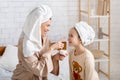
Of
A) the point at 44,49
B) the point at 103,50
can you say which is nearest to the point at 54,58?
the point at 44,49

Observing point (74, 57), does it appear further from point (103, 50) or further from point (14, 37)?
point (103, 50)

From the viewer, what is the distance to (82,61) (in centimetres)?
239

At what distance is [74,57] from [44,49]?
1.46 ft

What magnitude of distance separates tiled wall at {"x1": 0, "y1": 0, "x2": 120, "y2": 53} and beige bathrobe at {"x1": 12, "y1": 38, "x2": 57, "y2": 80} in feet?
5.99

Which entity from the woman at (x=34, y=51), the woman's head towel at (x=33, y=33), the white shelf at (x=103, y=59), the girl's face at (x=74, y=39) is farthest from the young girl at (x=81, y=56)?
the white shelf at (x=103, y=59)

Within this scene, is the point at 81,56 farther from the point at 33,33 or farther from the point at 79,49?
the point at 33,33

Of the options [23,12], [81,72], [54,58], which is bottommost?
[81,72]

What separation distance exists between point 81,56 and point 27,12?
5.50 ft

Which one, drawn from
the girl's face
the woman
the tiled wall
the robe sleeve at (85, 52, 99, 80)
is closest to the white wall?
the tiled wall

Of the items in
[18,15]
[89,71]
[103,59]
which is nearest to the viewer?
Result: [89,71]

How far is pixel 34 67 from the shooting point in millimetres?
1947

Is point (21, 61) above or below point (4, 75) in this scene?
above

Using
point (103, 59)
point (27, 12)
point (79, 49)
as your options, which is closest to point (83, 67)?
point (79, 49)

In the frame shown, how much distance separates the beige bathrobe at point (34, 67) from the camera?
6.43 feet
